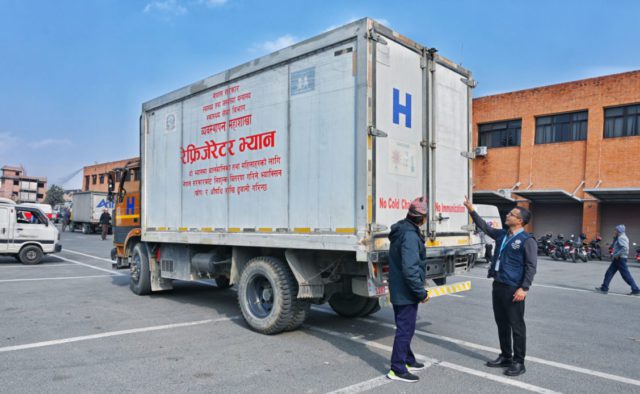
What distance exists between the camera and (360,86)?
18.1 feet

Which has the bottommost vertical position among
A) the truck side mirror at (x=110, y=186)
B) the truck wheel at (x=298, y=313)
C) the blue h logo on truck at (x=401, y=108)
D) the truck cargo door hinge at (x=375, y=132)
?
the truck wheel at (x=298, y=313)

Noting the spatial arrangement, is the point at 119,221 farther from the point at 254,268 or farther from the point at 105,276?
the point at 254,268

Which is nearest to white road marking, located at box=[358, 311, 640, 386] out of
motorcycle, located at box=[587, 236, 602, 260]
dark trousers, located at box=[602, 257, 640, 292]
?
dark trousers, located at box=[602, 257, 640, 292]

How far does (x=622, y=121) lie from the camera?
22781mm

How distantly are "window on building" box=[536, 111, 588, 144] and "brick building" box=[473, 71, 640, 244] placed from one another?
0.05 meters

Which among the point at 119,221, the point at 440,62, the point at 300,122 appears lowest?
the point at 119,221

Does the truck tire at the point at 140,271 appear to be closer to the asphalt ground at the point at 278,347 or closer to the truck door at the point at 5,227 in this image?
the asphalt ground at the point at 278,347

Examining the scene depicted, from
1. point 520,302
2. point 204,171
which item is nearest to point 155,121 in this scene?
point 204,171

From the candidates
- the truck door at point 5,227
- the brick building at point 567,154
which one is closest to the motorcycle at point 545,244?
the brick building at point 567,154

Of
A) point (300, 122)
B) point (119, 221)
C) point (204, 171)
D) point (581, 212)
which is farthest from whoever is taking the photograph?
point (581, 212)

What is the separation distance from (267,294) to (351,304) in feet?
5.12

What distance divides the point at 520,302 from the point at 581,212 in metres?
21.8

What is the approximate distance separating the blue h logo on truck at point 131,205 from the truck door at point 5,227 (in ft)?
25.9

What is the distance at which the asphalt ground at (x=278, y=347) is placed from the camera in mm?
4664
